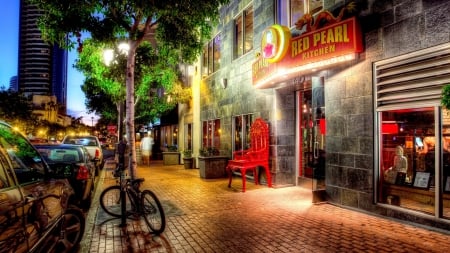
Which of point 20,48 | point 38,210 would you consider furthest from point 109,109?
point 20,48

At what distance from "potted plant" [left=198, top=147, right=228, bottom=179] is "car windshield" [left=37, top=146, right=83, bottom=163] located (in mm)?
4918

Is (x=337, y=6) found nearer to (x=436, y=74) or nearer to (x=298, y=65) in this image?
(x=298, y=65)

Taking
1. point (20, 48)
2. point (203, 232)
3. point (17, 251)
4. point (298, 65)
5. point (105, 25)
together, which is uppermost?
point (20, 48)

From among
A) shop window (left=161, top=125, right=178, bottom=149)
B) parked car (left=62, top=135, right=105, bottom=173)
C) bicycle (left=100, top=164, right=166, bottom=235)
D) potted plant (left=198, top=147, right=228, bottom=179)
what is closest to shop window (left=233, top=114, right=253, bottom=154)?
potted plant (left=198, top=147, right=228, bottom=179)

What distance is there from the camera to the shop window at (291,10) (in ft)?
31.4

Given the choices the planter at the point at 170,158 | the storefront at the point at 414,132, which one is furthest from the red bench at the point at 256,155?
the planter at the point at 170,158

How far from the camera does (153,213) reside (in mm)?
5984

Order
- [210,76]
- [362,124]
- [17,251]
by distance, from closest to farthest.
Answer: [17,251] < [362,124] < [210,76]

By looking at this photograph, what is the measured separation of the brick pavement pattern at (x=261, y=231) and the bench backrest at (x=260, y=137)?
7.07 feet

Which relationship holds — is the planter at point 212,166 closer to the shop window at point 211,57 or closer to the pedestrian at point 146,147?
the shop window at point 211,57

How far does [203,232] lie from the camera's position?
Result: 5.91 meters

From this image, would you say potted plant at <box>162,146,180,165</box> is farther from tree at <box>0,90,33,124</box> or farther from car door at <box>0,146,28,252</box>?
tree at <box>0,90,33,124</box>

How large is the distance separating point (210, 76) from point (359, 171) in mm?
10743

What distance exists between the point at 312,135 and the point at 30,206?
813 centimetres
